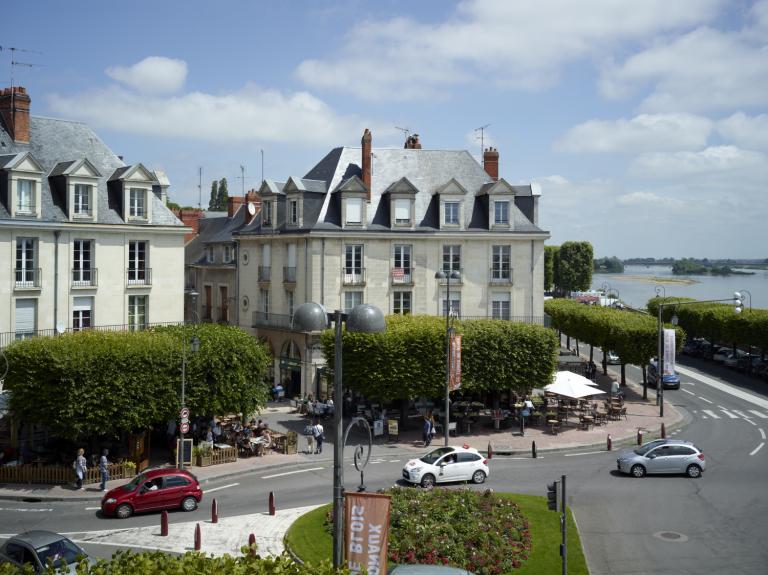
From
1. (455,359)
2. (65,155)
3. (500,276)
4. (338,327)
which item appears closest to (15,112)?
(65,155)

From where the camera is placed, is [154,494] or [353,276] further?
[353,276]

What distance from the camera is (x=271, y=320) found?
1959 inches

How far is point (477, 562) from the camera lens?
64.1ft

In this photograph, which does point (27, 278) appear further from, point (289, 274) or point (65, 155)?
point (289, 274)

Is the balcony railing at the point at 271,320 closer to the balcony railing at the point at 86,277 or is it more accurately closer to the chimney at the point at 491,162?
the balcony railing at the point at 86,277

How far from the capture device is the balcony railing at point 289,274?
47.2 metres

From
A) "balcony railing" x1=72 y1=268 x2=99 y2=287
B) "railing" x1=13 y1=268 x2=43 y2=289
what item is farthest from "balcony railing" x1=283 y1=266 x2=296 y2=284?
"railing" x1=13 y1=268 x2=43 y2=289

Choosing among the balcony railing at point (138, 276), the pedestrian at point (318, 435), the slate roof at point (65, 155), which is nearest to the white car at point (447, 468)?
the pedestrian at point (318, 435)

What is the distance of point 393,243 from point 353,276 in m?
3.20

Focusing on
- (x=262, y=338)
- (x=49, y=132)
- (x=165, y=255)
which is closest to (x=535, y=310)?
(x=262, y=338)

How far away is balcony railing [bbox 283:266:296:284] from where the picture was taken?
47222mm

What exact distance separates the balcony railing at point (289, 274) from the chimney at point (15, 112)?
1650 centimetres

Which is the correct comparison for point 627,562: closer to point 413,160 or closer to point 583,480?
point 583,480

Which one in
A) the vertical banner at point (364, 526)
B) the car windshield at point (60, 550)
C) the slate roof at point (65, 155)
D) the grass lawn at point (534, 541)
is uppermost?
the slate roof at point (65, 155)
